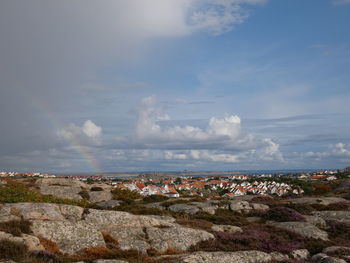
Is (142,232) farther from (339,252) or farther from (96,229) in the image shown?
(339,252)

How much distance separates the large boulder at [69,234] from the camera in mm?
15633

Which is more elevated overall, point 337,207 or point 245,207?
point 245,207

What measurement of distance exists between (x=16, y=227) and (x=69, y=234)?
2577 mm

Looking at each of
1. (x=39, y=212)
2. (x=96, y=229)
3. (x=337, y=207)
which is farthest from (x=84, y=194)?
(x=337, y=207)

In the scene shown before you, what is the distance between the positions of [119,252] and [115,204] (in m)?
23.2

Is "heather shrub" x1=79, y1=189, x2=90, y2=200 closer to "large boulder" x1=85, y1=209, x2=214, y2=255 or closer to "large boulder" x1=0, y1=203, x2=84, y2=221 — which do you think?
"large boulder" x1=85, y1=209, x2=214, y2=255

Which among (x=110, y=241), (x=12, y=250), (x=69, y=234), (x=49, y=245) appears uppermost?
(x=12, y=250)

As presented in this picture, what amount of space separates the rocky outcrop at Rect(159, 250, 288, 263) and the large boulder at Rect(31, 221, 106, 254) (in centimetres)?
417

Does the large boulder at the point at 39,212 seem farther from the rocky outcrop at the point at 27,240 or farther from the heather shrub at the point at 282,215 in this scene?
the heather shrub at the point at 282,215

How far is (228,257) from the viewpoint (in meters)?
15.6

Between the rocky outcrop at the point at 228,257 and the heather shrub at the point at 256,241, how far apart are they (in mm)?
1419

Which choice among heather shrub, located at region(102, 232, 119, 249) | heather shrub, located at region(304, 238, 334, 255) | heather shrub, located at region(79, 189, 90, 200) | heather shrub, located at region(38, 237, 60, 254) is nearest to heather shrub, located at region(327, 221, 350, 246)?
heather shrub, located at region(304, 238, 334, 255)

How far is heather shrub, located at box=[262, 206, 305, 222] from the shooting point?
99.1 ft

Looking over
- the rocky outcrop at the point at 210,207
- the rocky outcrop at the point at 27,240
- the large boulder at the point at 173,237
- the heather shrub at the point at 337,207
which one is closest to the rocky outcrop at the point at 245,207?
the rocky outcrop at the point at 210,207
